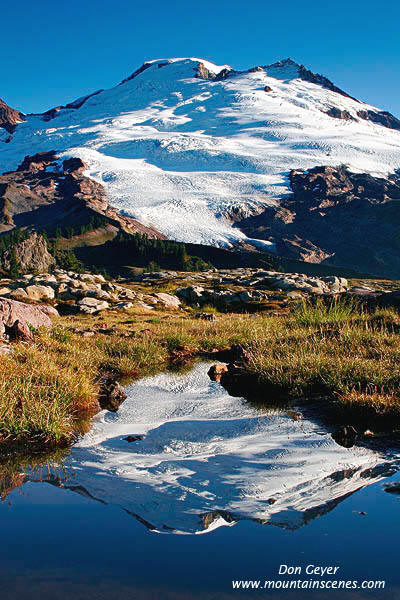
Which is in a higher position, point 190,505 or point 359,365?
point 359,365

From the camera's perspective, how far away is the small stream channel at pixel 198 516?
362cm

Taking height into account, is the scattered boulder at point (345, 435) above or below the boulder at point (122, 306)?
below

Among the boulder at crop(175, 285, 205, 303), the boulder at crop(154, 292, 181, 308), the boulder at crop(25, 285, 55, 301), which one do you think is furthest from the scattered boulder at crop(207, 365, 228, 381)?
the boulder at crop(175, 285, 205, 303)

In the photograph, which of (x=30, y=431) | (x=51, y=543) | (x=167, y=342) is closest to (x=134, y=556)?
(x=51, y=543)

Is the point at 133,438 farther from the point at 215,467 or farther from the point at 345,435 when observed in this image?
the point at 345,435

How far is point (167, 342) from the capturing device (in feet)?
52.8

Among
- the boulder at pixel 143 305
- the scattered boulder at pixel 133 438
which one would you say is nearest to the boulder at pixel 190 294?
the boulder at pixel 143 305

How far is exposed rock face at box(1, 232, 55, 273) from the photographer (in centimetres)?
11100

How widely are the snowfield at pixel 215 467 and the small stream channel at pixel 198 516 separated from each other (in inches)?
0.8

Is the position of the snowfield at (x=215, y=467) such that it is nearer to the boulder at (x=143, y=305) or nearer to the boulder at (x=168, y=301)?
the boulder at (x=143, y=305)

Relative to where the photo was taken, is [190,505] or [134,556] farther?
[190,505]

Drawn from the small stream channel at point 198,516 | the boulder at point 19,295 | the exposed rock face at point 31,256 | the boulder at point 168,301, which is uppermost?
the exposed rock face at point 31,256

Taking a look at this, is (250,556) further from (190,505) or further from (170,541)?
(190,505)

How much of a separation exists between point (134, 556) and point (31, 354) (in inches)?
330
